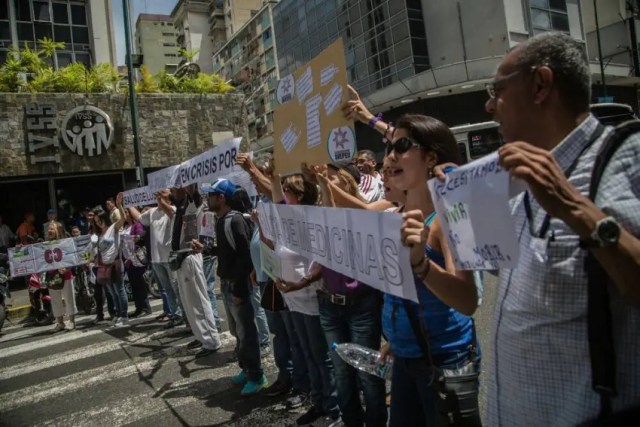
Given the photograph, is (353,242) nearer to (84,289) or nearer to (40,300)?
(84,289)

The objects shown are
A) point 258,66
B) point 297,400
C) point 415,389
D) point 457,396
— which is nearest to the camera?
point 457,396

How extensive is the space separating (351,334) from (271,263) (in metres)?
1.00

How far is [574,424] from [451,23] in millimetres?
33328

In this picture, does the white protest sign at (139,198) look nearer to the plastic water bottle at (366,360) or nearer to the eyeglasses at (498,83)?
the plastic water bottle at (366,360)

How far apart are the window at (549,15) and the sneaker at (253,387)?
32.1 m

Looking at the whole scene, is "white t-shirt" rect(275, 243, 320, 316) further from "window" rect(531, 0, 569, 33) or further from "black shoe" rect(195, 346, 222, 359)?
"window" rect(531, 0, 569, 33)

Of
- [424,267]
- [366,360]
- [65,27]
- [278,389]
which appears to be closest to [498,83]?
[424,267]

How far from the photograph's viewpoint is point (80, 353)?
22.6 ft

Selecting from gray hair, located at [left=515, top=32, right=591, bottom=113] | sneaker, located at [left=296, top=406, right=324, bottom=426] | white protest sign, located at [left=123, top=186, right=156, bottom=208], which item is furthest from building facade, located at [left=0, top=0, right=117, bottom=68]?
gray hair, located at [left=515, top=32, right=591, bottom=113]

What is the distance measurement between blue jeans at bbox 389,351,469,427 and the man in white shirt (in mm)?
2593

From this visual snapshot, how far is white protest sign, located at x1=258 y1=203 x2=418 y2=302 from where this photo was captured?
204cm

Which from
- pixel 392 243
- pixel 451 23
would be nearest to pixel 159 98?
pixel 392 243

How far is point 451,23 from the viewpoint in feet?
103

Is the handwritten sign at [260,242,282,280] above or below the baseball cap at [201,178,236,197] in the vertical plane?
below
